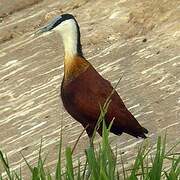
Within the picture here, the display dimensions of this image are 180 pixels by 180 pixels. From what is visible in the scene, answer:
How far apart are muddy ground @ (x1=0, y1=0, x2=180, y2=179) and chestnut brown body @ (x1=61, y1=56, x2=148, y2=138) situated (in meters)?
0.46

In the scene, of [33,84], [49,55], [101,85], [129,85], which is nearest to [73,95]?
[101,85]

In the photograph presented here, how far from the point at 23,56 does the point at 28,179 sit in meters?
4.14

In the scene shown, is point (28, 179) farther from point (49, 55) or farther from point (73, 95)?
point (49, 55)

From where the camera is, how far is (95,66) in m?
10.4

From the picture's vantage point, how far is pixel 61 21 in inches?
294

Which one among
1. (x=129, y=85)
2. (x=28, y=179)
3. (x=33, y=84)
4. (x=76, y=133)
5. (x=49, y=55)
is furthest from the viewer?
(x=49, y=55)

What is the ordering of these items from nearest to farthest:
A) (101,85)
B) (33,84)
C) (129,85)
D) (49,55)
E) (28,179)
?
(101,85) < (28,179) < (129,85) < (33,84) < (49,55)

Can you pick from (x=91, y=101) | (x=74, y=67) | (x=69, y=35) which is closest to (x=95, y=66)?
(x=69, y=35)

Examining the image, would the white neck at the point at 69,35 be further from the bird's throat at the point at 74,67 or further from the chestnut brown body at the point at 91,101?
the chestnut brown body at the point at 91,101

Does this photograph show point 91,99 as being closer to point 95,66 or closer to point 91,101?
point 91,101

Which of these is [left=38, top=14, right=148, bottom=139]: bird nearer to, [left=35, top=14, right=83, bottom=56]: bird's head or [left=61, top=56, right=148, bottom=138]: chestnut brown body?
[left=61, top=56, right=148, bottom=138]: chestnut brown body

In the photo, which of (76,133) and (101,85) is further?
(76,133)

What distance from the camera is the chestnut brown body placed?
278 inches

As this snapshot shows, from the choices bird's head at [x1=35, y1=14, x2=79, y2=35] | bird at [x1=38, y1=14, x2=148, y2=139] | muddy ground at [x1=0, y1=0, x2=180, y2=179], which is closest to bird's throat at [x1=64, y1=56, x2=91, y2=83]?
bird at [x1=38, y1=14, x2=148, y2=139]
